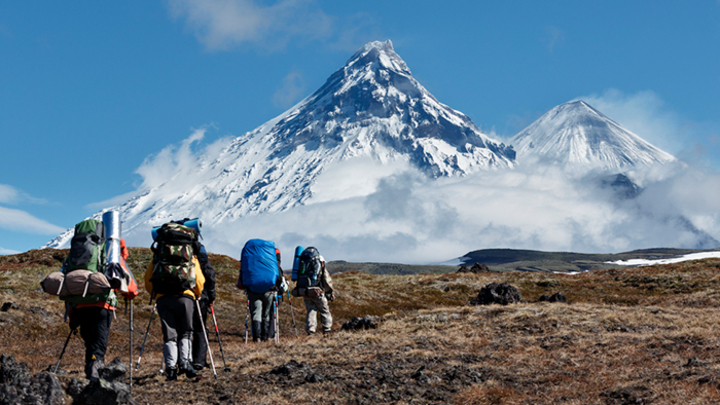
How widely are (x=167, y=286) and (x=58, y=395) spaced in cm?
318

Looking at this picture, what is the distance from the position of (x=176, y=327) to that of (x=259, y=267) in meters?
6.67

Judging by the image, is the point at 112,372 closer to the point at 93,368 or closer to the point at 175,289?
the point at 93,368

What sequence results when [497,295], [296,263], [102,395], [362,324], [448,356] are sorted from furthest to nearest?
[497,295] < [362,324] < [296,263] < [448,356] < [102,395]

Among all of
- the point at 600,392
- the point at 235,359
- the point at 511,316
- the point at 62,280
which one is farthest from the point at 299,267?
the point at 600,392

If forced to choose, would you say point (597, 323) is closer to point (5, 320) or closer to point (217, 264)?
point (5, 320)

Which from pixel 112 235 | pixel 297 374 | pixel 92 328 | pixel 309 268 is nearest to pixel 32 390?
pixel 92 328

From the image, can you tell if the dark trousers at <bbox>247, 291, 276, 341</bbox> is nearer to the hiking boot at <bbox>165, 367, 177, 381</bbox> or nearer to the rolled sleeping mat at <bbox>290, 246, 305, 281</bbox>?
the rolled sleeping mat at <bbox>290, 246, 305, 281</bbox>

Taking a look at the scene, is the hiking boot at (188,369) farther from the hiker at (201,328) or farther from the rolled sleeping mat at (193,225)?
the rolled sleeping mat at (193,225)

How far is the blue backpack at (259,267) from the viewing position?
17203 mm

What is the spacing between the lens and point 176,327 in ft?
35.3

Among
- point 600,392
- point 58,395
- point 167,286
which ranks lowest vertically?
point 600,392

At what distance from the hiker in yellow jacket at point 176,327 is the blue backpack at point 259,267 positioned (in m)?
6.38

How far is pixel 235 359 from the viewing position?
1342 cm

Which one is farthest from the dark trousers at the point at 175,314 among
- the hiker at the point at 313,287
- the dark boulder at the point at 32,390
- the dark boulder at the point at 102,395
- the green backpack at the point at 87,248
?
the hiker at the point at 313,287
